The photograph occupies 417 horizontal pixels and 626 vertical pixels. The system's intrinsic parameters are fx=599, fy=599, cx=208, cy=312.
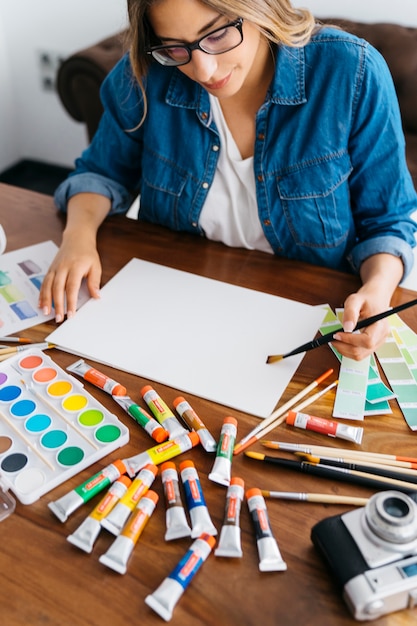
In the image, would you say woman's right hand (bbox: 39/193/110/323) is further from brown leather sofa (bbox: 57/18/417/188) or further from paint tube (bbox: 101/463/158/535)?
brown leather sofa (bbox: 57/18/417/188)

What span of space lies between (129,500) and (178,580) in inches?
4.3

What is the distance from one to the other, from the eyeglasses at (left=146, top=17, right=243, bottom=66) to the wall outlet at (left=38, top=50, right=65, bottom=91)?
1.94m

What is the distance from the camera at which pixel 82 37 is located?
2.57m

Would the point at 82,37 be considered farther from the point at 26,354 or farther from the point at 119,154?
the point at 26,354

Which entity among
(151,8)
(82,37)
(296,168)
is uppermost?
(151,8)

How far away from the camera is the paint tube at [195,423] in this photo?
2.37 ft

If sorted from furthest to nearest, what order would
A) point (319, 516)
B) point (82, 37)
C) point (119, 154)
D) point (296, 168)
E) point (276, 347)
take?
point (82, 37), point (119, 154), point (296, 168), point (276, 347), point (319, 516)

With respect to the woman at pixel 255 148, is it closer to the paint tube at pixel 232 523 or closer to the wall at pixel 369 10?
the paint tube at pixel 232 523

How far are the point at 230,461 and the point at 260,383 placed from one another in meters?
0.15

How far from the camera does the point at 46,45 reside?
2.65 meters

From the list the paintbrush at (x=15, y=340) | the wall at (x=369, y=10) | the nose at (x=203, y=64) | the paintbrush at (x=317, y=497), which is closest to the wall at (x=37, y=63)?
the wall at (x=369, y=10)

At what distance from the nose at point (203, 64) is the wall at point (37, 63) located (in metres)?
1.61

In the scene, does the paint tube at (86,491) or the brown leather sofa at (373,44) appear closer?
the paint tube at (86,491)

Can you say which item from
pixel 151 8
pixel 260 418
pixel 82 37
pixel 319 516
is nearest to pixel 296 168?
pixel 151 8
